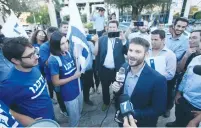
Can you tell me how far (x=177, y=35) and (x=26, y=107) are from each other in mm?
3256

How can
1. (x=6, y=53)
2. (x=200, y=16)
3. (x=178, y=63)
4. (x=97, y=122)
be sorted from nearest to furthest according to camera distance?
(x=6, y=53), (x=178, y=63), (x=97, y=122), (x=200, y=16)

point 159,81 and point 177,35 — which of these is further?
point 177,35

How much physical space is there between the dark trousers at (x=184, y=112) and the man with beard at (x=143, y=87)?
65 centimetres

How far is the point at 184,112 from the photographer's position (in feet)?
9.30

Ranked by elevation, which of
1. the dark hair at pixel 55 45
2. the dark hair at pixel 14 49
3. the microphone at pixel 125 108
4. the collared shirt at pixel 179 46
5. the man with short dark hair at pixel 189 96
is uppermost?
the dark hair at pixel 14 49

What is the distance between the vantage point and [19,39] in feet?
7.02

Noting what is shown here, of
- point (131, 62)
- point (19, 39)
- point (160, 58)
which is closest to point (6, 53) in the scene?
point (19, 39)

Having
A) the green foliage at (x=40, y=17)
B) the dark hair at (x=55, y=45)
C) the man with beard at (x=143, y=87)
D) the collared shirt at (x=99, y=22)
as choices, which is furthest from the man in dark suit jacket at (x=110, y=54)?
the green foliage at (x=40, y=17)

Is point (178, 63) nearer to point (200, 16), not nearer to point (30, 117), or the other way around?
point (30, 117)

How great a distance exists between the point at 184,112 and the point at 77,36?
6.67 feet

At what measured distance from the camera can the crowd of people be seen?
207 cm

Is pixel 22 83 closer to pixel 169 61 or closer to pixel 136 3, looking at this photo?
pixel 169 61

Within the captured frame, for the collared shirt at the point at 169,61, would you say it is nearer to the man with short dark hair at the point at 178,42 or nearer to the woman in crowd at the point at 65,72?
the man with short dark hair at the point at 178,42

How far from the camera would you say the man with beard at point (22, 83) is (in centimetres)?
198
